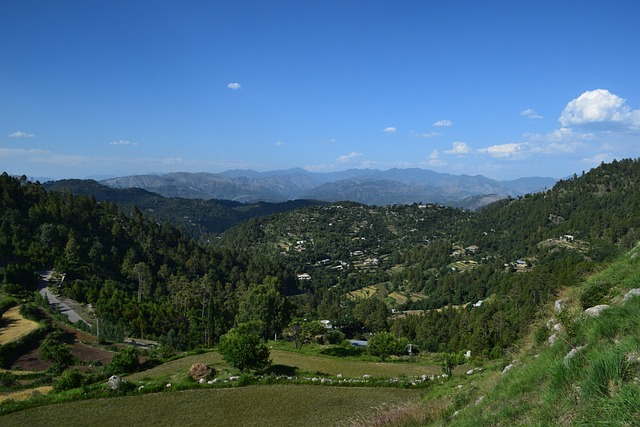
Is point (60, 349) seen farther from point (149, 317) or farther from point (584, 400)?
point (584, 400)

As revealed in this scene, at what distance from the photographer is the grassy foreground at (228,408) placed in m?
19.6

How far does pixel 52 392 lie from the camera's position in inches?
939

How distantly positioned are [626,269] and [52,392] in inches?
1197

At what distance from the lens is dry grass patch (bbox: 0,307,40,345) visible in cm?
3756

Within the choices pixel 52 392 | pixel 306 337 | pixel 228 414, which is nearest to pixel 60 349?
pixel 52 392

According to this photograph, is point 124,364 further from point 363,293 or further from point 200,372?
point 363,293

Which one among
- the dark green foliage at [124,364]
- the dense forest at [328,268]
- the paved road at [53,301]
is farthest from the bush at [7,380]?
the paved road at [53,301]

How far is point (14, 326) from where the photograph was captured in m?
41.1

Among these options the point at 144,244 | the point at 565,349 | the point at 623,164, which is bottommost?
the point at 144,244

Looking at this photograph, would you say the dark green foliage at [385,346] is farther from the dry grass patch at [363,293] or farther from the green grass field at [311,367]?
the dry grass patch at [363,293]

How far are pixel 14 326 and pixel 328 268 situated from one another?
129298 millimetres

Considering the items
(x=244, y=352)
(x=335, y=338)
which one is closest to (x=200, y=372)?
(x=244, y=352)

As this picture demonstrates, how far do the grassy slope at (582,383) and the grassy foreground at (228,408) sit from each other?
39.9 feet

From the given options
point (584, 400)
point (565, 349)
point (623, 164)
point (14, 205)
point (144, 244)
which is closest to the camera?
point (584, 400)
